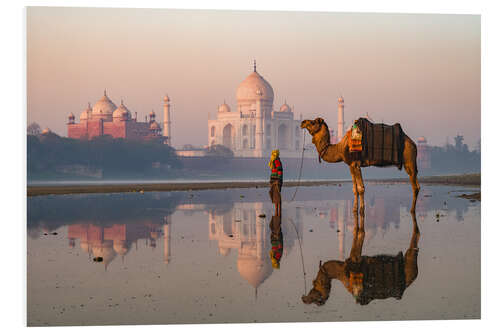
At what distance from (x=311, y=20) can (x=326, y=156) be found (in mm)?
2852

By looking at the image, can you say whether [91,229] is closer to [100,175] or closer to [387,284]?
[387,284]

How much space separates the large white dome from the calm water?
213 feet

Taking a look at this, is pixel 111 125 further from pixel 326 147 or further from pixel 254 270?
pixel 254 270

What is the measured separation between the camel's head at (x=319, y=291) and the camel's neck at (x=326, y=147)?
19.3ft

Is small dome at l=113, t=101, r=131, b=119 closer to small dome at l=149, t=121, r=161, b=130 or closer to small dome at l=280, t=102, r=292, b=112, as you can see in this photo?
small dome at l=149, t=121, r=161, b=130

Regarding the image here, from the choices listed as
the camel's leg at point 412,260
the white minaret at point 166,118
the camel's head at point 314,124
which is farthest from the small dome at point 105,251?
the white minaret at point 166,118

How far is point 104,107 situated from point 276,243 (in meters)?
67.1

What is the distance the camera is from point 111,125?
219ft

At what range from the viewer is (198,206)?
15461 mm

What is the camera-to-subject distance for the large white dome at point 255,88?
250ft

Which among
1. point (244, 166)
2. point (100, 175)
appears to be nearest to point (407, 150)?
point (100, 175)

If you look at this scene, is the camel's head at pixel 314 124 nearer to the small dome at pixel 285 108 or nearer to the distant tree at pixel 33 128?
the distant tree at pixel 33 128

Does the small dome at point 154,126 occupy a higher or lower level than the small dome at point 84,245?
higher

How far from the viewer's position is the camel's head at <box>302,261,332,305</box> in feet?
18.2
